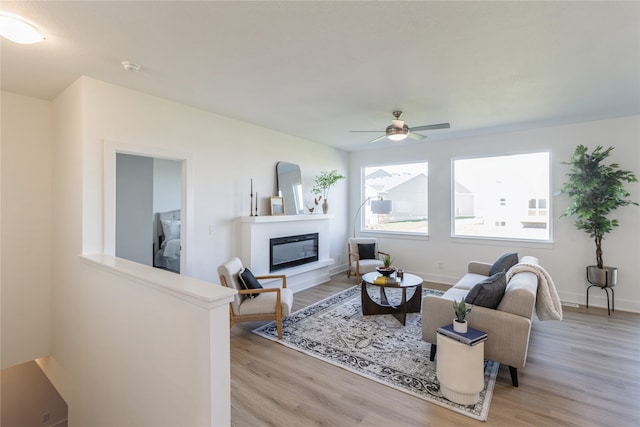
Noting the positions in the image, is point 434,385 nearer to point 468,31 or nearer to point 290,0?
point 468,31

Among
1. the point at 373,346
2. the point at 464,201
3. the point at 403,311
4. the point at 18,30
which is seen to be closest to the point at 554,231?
the point at 464,201

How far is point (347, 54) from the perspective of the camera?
2.48 m

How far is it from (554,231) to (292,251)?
4247 mm

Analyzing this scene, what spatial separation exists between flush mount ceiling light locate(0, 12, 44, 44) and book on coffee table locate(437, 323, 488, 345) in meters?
3.74

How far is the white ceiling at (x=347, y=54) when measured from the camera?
1.94 metres

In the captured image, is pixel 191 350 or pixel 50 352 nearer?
pixel 191 350

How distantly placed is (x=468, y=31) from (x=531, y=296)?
2089 millimetres

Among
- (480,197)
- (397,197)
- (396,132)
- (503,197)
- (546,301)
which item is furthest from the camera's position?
(397,197)

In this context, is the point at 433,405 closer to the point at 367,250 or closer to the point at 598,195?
the point at 367,250

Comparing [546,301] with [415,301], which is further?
[415,301]

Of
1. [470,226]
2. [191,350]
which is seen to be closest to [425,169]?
[470,226]

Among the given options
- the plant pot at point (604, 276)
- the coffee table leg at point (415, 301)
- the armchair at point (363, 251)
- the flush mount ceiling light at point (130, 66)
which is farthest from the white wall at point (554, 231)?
the flush mount ceiling light at point (130, 66)

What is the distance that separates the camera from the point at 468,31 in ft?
7.09

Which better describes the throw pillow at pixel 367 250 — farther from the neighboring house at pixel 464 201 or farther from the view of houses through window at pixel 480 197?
the neighboring house at pixel 464 201
